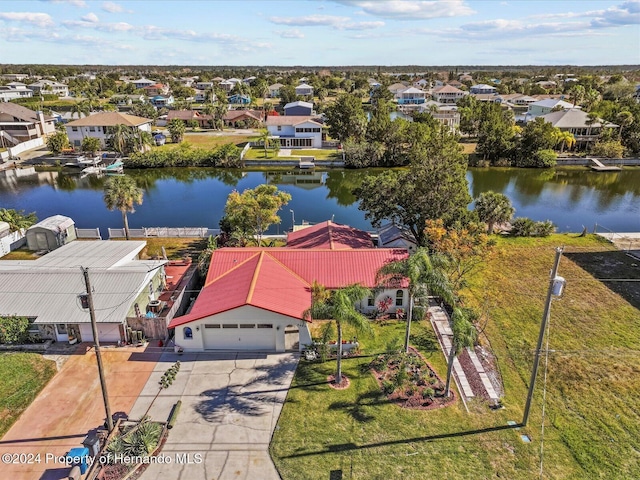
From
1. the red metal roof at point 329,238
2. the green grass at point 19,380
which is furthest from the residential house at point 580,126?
the green grass at point 19,380

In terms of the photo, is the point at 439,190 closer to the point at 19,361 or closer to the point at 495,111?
the point at 19,361

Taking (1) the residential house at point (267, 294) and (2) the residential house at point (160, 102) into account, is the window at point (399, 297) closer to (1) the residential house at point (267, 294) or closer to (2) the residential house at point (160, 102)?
(1) the residential house at point (267, 294)

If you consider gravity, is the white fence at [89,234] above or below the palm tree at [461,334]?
below

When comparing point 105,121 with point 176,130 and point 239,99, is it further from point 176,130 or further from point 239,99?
point 239,99

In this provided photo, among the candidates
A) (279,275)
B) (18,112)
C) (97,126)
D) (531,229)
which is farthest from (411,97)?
(279,275)

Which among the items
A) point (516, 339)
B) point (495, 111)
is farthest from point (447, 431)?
point (495, 111)

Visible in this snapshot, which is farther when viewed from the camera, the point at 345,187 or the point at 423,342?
the point at 345,187
